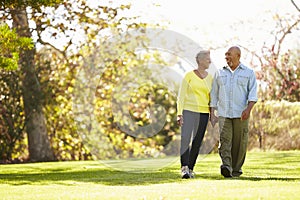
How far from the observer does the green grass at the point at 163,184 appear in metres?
5.10

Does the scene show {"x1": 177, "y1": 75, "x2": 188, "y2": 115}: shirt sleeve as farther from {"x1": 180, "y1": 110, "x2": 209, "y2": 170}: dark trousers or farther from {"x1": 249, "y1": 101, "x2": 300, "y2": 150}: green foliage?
{"x1": 249, "y1": 101, "x2": 300, "y2": 150}: green foliage

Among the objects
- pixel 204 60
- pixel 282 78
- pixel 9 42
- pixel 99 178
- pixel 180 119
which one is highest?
pixel 9 42

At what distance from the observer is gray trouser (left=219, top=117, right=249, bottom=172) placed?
6695 millimetres

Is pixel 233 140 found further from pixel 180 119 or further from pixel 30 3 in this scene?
pixel 30 3

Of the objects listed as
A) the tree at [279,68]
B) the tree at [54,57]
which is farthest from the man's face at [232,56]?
the tree at [279,68]

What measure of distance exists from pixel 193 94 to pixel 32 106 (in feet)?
21.9

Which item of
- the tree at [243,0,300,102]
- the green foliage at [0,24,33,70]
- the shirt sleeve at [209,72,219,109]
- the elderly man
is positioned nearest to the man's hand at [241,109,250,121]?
the elderly man

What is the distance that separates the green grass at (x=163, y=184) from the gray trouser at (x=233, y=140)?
0.65 ft

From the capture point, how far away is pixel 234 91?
6.62 m

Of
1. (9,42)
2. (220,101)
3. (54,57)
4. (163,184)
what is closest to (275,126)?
(54,57)

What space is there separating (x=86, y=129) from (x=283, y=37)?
6.00m

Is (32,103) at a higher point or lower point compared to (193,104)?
higher

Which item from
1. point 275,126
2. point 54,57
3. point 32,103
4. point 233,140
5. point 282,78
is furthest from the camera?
point 282,78

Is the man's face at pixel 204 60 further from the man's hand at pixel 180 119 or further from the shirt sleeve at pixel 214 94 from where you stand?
the man's hand at pixel 180 119
